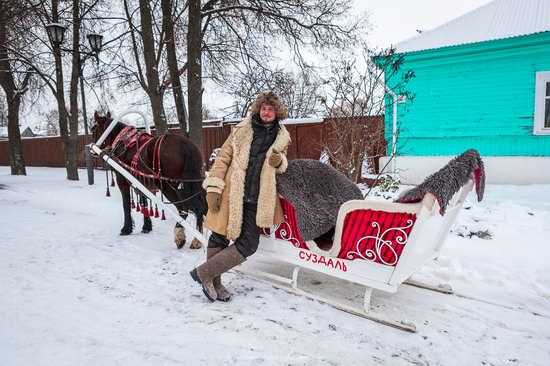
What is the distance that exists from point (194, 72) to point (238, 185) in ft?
17.8

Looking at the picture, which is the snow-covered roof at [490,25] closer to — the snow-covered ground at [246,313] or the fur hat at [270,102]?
the snow-covered ground at [246,313]

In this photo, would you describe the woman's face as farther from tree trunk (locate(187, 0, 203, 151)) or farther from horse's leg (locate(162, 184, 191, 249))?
tree trunk (locate(187, 0, 203, 151))

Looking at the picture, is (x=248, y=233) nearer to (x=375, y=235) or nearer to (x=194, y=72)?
(x=375, y=235)

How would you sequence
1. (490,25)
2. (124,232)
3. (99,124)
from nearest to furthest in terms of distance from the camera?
(124,232), (99,124), (490,25)

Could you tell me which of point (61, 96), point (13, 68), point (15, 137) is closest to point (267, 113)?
point (61, 96)

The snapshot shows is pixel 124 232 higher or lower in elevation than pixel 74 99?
lower

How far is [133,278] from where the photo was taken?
11.2ft

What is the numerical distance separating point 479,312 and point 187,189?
332 cm

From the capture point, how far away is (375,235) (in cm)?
251

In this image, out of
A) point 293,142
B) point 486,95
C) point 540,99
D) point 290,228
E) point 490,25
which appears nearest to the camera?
point 290,228

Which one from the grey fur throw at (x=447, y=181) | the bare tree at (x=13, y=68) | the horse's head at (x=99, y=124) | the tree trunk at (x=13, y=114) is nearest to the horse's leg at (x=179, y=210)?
the horse's head at (x=99, y=124)

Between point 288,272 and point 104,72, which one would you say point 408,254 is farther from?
point 104,72

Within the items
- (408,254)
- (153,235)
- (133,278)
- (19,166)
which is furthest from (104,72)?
(408,254)

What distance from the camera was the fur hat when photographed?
289 centimetres
